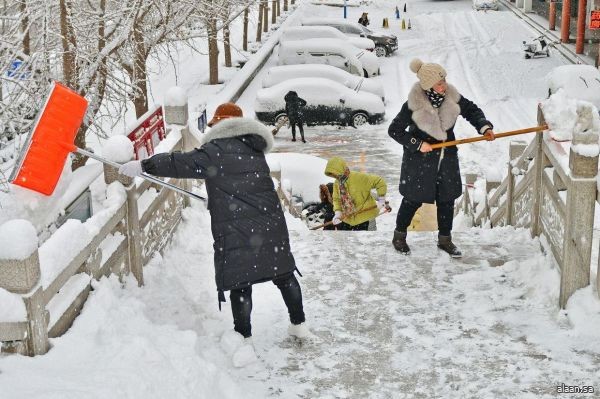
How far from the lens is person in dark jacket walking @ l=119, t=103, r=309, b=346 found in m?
5.30

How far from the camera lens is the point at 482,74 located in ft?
96.0

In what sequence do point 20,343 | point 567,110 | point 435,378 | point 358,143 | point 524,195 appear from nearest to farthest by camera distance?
1. point 20,343
2. point 435,378
3. point 567,110
4. point 524,195
5. point 358,143

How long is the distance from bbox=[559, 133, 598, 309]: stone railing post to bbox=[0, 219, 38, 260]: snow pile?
3.47m

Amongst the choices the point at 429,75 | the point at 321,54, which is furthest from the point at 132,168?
the point at 321,54

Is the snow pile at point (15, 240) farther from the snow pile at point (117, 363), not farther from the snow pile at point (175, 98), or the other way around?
the snow pile at point (175, 98)

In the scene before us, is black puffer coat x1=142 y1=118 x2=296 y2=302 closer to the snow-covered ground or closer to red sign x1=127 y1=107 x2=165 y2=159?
the snow-covered ground

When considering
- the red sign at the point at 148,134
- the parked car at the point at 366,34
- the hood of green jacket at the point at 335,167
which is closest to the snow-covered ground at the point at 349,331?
the red sign at the point at 148,134

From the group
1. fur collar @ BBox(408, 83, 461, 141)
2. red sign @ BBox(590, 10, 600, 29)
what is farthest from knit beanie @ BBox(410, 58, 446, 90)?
red sign @ BBox(590, 10, 600, 29)

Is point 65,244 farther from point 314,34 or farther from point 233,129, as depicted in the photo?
point 314,34

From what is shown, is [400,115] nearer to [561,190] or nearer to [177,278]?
[561,190]

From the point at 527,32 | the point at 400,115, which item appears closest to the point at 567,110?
the point at 400,115

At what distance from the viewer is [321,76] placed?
2384 cm

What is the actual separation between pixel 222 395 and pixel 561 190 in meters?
3.05

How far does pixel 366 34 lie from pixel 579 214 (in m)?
28.7
